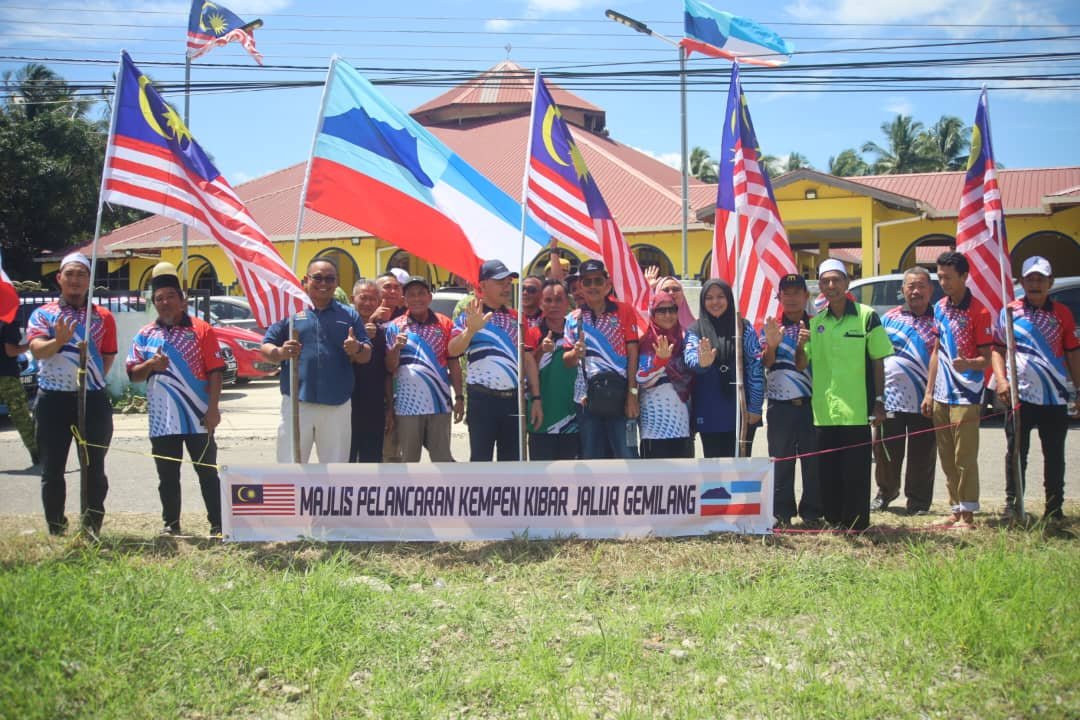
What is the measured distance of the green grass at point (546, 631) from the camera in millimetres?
3807

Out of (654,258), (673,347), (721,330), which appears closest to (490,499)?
(673,347)

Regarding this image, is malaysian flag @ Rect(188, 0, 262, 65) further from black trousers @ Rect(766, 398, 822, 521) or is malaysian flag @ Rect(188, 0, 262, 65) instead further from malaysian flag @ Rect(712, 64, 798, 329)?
black trousers @ Rect(766, 398, 822, 521)

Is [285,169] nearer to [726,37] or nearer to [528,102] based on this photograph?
[528,102]

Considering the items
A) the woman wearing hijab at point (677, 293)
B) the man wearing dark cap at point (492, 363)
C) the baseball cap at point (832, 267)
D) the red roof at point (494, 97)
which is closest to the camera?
the baseball cap at point (832, 267)

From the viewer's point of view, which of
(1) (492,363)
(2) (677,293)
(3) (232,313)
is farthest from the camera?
(3) (232,313)

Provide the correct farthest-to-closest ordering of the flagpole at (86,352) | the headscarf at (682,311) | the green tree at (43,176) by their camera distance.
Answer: the green tree at (43,176)
the headscarf at (682,311)
the flagpole at (86,352)

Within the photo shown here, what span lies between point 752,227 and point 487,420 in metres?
2.28

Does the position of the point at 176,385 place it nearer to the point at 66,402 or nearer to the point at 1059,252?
the point at 66,402

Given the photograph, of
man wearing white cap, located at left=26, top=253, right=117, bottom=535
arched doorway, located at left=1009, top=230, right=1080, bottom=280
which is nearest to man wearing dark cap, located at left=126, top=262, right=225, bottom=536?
man wearing white cap, located at left=26, top=253, right=117, bottom=535

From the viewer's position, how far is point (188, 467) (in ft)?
29.5

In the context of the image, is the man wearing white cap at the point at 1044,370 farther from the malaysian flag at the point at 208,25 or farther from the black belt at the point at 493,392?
the malaysian flag at the point at 208,25

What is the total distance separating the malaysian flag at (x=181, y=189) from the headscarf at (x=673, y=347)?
91.8 inches

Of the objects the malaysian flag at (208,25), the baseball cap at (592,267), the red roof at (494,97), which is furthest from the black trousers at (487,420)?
the red roof at (494,97)

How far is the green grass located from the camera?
381cm
